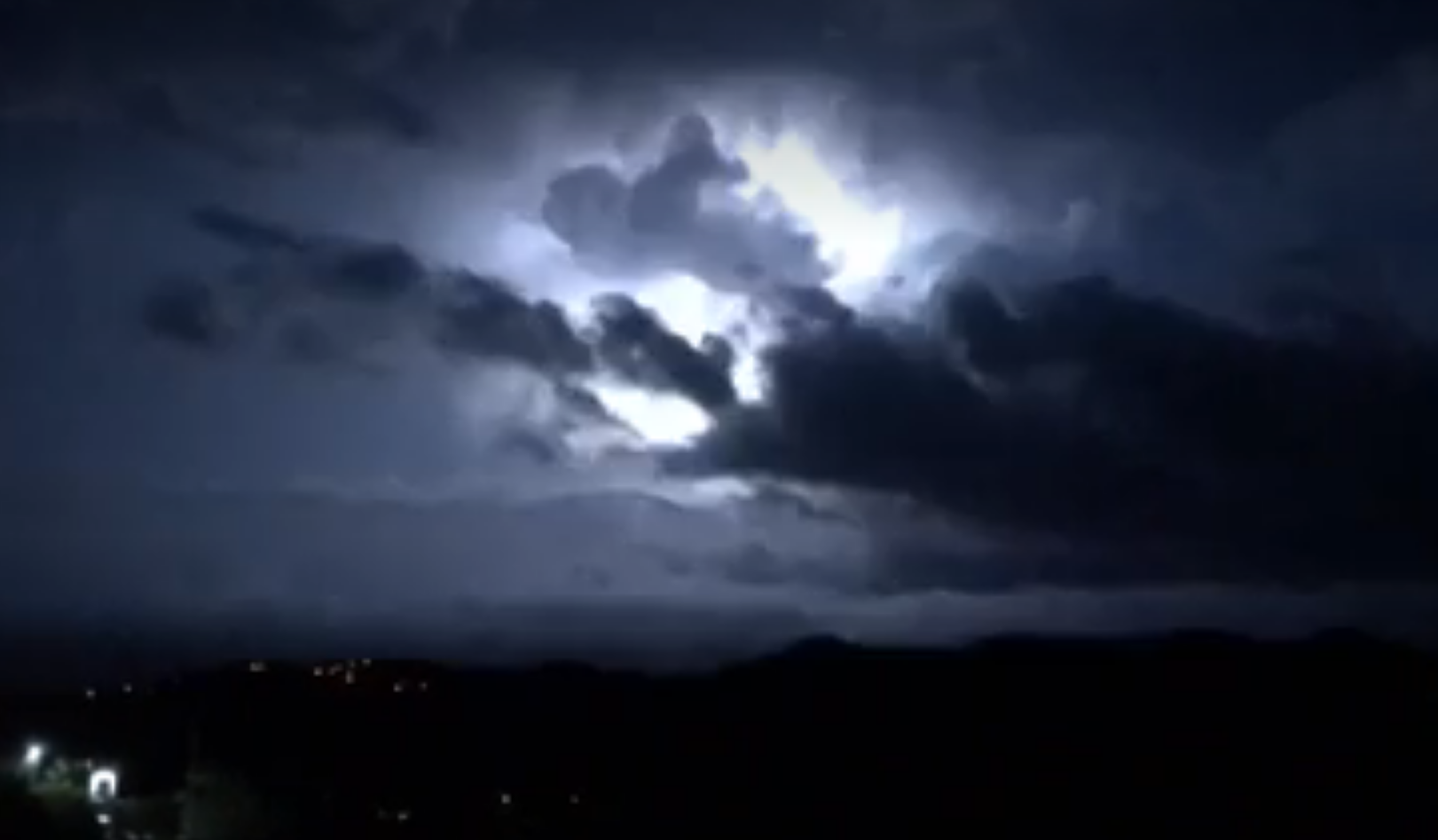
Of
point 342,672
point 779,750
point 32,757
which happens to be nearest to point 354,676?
point 342,672

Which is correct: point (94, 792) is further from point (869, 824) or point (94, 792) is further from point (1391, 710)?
point (1391, 710)

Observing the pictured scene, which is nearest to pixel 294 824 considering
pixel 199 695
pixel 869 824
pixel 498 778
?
pixel 199 695

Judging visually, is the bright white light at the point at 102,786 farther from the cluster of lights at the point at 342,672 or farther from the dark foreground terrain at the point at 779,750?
the cluster of lights at the point at 342,672

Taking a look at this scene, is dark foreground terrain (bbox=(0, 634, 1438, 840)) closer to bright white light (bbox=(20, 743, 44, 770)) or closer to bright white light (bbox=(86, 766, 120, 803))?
bright white light (bbox=(86, 766, 120, 803))

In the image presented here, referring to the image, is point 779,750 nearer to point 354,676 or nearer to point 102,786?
point 354,676

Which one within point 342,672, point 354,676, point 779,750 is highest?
point 342,672

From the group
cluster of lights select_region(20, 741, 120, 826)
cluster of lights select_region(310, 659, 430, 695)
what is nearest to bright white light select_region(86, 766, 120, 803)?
cluster of lights select_region(20, 741, 120, 826)
